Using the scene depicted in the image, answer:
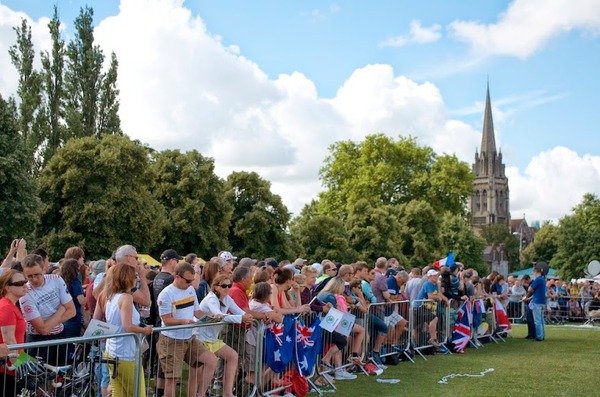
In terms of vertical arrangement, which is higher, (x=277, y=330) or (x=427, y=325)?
(x=277, y=330)

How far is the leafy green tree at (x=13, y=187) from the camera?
3130 cm

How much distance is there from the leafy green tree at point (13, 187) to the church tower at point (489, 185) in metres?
150

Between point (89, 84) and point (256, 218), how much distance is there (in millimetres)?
13076

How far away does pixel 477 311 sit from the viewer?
19172 millimetres

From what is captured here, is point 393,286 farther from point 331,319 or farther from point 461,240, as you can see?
point 461,240

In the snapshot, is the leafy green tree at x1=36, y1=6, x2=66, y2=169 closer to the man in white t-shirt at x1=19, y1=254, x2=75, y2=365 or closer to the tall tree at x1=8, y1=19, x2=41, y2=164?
the tall tree at x1=8, y1=19, x2=41, y2=164

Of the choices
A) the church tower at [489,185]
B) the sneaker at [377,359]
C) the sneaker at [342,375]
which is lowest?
the sneaker at [342,375]

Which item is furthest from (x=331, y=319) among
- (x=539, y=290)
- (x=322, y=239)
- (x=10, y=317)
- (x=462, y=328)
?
(x=322, y=239)

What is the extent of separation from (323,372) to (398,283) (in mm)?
5007

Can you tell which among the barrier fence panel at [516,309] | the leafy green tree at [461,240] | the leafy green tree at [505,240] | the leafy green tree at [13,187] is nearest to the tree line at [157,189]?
the leafy green tree at [13,187]

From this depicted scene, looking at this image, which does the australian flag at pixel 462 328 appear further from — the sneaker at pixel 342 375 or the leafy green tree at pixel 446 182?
the leafy green tree at pixel 446 182

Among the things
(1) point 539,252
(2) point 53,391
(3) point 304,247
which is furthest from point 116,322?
(1) point 539,252

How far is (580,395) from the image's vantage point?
11.6 metres

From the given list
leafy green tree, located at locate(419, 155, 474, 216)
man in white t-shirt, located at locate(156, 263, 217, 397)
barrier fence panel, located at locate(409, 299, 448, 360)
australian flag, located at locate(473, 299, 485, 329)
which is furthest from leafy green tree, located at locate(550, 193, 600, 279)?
man in white t-shirt, located at locate(156, 263, 217, 397)
